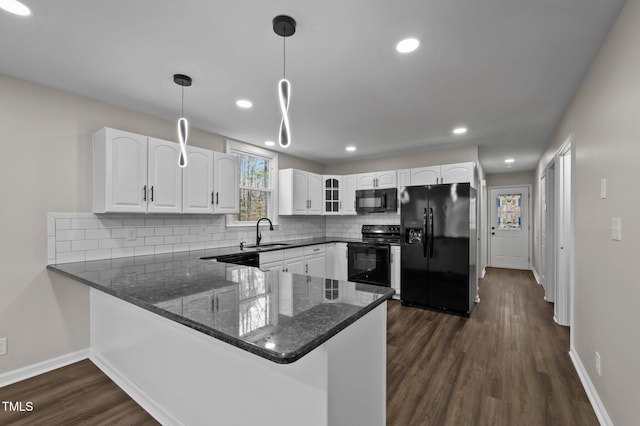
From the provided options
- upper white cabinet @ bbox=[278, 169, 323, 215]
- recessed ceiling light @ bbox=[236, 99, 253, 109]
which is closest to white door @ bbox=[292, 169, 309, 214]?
upper white cabinet @ bbox=[278, 169, 323, 215]

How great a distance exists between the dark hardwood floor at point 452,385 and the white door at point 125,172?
1477mm

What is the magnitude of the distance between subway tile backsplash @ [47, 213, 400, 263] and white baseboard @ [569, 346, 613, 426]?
3.84 m

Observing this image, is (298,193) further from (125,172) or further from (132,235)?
(125,172)

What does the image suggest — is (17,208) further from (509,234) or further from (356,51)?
(509,234)

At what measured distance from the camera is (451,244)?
152 inches

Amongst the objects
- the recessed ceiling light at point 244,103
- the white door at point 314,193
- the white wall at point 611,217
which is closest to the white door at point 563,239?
the white wall at point 611,217

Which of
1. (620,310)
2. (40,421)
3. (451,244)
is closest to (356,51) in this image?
(620,310)

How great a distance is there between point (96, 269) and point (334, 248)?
136 inches

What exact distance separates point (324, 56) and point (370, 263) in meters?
3.35

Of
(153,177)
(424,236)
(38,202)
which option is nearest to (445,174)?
(424,236)

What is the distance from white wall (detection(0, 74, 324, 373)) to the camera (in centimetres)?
235

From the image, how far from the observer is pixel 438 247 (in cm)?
395

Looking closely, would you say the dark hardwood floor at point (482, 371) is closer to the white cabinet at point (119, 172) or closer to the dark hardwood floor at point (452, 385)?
the dark hardwood floor at point (452, 385)

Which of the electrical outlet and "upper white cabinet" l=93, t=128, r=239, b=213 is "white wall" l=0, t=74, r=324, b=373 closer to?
"upper white cabinet" l=93, t=128, r=239, b=213
